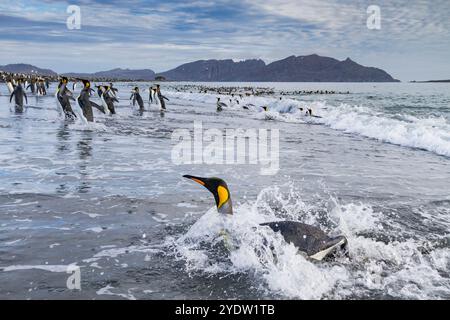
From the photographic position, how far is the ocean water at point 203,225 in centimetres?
461

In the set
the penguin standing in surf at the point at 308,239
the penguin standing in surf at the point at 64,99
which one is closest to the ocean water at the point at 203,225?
the penguin standing in surf at the point at 308,239

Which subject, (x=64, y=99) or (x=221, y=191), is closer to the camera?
(x=221, y=191)

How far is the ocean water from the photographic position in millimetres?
4613

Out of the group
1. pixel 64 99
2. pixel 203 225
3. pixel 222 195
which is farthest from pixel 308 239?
pixel 64 99

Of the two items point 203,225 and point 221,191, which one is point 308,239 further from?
point 203,225

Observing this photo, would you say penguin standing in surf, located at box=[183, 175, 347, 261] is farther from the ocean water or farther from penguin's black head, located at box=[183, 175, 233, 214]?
the ocean water

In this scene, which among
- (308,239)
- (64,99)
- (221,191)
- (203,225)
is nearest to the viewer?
(308,239)

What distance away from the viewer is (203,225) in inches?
239

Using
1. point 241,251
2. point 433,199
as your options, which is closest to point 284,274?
point 241,251

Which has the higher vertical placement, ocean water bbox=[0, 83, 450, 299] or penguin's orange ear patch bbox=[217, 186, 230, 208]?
penguin's orange ear patch bbox=[217, 186, 230, 208]

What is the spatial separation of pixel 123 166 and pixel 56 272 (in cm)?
619

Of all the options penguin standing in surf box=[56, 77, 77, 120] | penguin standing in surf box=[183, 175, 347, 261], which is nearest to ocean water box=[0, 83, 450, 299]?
penguin standing in surf box=[183, 175, 347, 261]

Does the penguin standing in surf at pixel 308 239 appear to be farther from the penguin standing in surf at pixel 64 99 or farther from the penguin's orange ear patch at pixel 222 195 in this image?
the penguin standing in surf at pixel 64 99

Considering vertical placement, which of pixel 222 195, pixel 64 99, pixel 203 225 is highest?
pixel 64 99
